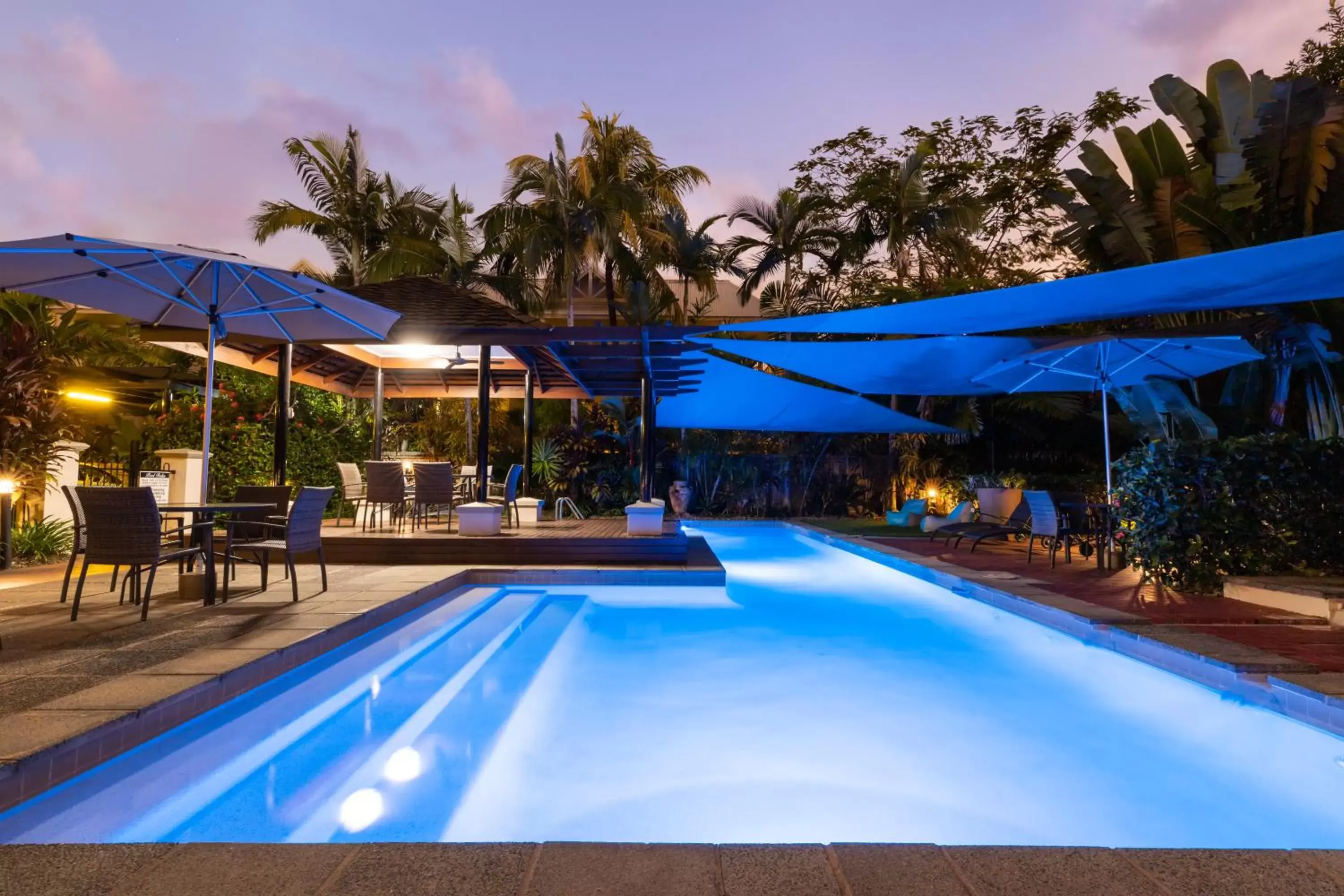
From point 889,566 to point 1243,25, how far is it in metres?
14.9

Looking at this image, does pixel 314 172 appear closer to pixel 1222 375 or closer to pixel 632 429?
pixel 632 429

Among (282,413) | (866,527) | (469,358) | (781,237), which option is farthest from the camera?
(781,237)

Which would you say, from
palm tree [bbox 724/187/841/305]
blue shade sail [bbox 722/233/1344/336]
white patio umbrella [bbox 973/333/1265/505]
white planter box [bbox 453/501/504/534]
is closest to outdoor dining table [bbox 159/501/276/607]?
white planter box [bbox 453/501/504/534]

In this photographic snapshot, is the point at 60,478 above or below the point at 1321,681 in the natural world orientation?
above

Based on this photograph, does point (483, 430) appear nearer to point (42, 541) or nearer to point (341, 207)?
point (42, 541)

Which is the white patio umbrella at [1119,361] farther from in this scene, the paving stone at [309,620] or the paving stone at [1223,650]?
the paving stone at [309,620]

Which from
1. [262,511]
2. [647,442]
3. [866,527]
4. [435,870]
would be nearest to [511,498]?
[647,442]

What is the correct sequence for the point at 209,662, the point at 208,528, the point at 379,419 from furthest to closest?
the point at 379,419
the point at 208,528
the point at 209,662

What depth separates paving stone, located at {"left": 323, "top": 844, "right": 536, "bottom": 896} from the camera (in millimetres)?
1579

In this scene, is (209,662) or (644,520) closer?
(209,662)

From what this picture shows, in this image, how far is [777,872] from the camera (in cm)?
171

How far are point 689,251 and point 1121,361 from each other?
12.2 m

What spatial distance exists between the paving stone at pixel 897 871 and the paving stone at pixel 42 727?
2.51 m

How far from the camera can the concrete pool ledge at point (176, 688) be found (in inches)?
91.4
